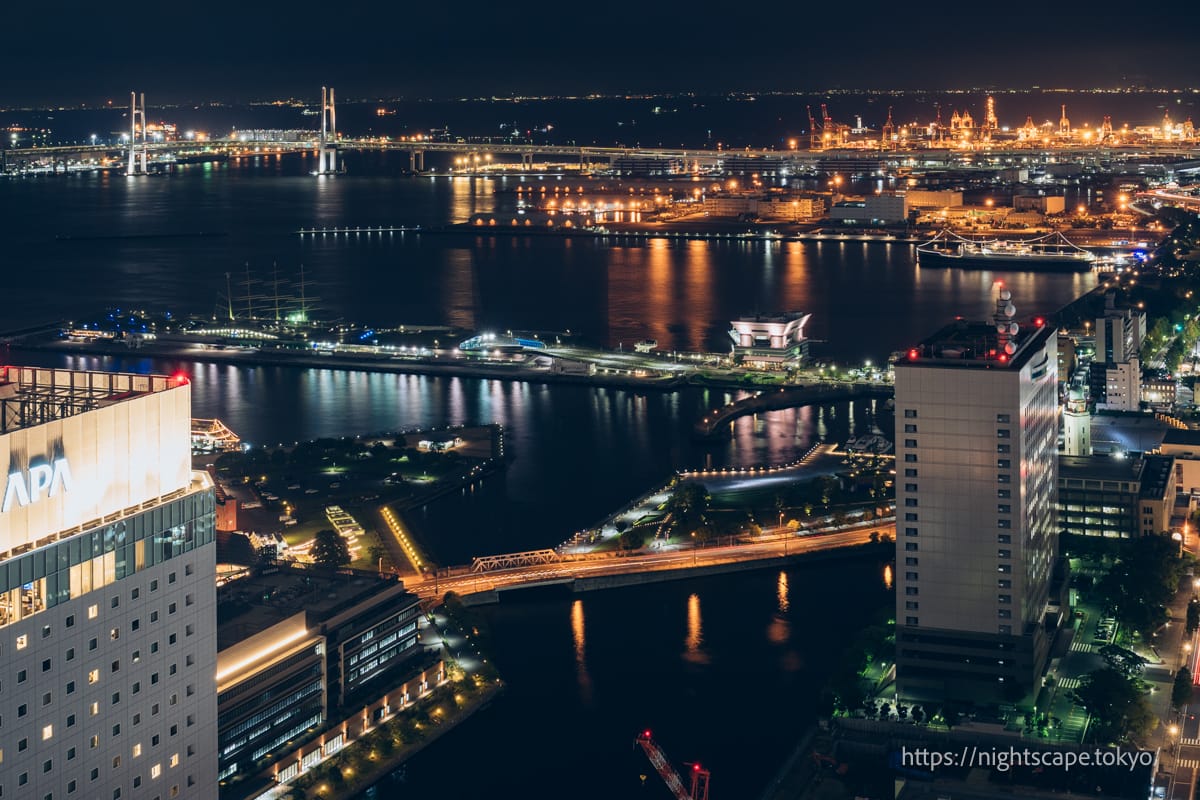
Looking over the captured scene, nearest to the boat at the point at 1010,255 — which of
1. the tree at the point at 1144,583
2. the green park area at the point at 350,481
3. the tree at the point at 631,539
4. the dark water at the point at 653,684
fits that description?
the green park area at the point at 350,481

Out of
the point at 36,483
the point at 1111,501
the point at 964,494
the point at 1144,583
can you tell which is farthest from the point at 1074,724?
the point at 36,483

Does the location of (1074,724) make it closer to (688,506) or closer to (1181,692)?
(1181,692)

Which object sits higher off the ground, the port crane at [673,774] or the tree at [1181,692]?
the tree at [1181,692]

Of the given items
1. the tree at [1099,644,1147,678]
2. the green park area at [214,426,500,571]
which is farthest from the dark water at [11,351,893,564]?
the tree at [1099,644,1147,678]

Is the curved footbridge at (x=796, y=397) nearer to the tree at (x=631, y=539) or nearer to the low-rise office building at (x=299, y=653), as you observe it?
the tree at (x=631, y=539)

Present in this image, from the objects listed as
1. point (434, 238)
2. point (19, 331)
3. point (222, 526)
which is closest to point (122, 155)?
point (434, 238)

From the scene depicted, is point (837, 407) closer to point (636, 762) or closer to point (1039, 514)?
point (1039, 514)
